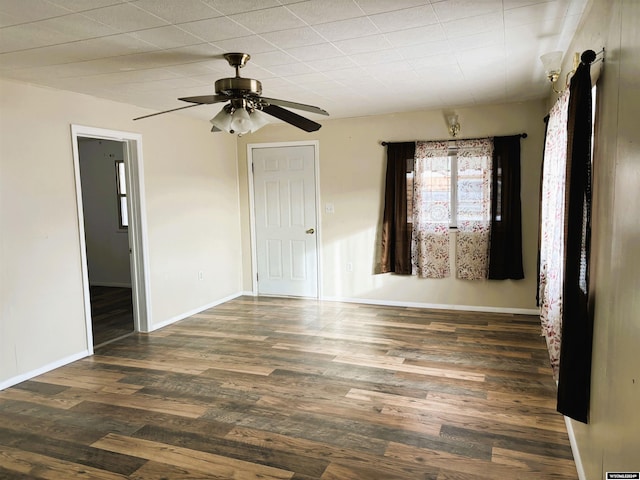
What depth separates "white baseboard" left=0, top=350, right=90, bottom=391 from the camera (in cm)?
350

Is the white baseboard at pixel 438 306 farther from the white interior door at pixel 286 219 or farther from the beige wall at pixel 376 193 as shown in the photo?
the white interior door at pixel 286 219

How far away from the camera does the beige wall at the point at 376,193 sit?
16.6ft

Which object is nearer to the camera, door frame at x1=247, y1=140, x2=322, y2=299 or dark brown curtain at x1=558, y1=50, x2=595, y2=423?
dark brown curtain at x1=558, y1=50, x2=595, y2=423

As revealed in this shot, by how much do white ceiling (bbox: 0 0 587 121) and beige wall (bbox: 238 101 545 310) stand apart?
0.87 metres

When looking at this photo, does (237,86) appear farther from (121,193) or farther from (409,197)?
(121,193)

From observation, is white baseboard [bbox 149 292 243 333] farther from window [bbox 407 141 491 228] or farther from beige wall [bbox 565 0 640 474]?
beige wall [bbox 565 0 640 474]

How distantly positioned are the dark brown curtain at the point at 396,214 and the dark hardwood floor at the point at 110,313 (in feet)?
10.1

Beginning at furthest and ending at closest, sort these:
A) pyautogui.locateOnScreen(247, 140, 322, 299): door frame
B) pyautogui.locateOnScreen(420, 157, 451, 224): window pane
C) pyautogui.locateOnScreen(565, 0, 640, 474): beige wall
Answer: pyautogui.locateOnScreen(247, 140, 322, 299): door frame → pyautogui.locateOnScreen(420, 157, 451, 224): window pane → pyautogui.locateOnScreen(565, 0, 640, 474): beige wall

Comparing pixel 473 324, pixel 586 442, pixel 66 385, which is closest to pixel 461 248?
pixel 473 324

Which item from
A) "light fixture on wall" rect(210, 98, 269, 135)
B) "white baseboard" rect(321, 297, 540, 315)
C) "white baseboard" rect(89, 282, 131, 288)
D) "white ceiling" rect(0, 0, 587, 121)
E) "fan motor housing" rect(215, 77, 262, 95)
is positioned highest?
"white ceiling" rect(0, 0, 587, 121)

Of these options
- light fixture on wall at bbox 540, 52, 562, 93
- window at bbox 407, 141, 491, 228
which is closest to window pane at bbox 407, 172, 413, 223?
window at bbox 407, 141, 491, 228

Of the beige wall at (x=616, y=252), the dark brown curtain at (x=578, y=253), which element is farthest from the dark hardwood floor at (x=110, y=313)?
the beige wall at (x=616, y=252)

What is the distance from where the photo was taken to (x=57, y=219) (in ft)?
12.7

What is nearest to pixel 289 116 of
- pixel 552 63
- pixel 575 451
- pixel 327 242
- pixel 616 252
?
pixel 552 63
